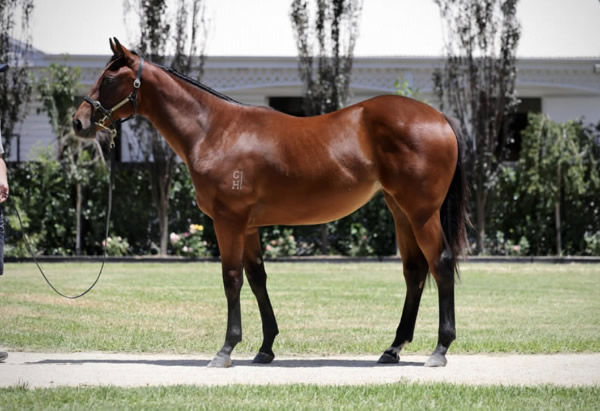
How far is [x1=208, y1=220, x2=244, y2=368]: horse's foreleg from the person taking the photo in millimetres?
7496

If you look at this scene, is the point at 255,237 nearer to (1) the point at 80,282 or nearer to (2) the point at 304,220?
(2) the point at 304,220

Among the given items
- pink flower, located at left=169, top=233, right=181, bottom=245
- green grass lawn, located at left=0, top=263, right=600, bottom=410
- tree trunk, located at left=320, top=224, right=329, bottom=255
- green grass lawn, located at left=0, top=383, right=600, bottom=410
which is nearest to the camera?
green grass lawn, located at left=0, top=383, right=600, bottom=410

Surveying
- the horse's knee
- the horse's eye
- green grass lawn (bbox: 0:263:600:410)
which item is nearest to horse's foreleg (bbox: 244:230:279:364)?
green grass lawn (bbox: 0:263:600:410)

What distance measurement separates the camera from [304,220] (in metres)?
7.82

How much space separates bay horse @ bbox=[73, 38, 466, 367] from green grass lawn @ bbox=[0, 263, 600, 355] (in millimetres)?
613

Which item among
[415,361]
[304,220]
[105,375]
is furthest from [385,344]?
[105,375]

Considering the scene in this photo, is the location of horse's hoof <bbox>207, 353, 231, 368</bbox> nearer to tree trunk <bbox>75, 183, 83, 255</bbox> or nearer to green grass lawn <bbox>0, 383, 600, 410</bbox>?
green grass lawn <bbox>0, 383, 600, 410</bbox>

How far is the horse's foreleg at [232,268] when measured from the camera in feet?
24.6

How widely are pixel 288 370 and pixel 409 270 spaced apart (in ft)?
5.05

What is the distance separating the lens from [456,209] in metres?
7.91

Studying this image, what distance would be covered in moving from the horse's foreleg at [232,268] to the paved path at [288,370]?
Result: 253 millimetres

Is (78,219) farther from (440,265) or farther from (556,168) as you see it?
(440,265)

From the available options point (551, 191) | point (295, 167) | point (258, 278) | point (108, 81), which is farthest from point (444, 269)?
point (551, 191)

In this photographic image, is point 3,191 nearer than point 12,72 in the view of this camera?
Yes
